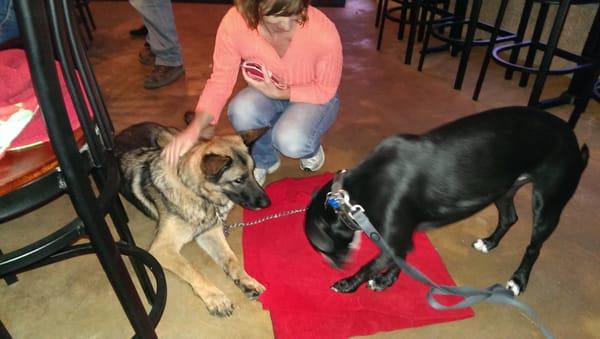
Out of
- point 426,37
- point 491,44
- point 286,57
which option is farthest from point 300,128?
point 426,37

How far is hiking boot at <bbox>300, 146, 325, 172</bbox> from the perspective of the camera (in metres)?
2.71

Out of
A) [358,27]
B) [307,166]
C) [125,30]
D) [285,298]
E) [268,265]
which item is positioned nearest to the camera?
[285,298]

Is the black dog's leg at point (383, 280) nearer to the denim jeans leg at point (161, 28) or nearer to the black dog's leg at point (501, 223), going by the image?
the black dog's leg at point (501, 223)

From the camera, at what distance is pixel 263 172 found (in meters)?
2.67

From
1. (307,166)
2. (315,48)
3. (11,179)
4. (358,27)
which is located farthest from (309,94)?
(358,27)

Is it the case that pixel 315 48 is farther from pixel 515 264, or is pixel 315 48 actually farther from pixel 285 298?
pixel 515 264

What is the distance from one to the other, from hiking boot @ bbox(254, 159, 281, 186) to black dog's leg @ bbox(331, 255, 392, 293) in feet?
3.09

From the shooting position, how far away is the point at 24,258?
0.94 m

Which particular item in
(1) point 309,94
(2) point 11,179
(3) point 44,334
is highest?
(2) point 11,179

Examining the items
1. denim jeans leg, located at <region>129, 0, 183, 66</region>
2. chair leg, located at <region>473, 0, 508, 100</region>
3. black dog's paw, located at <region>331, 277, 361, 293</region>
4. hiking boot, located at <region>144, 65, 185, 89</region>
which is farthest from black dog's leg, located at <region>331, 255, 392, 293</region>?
denim jeans leg, located at <region>129, 0, 183, 66</region>

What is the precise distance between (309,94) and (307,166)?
0.58 m

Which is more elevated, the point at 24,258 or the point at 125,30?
the point at 24,258

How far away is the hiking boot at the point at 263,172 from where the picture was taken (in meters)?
2.63

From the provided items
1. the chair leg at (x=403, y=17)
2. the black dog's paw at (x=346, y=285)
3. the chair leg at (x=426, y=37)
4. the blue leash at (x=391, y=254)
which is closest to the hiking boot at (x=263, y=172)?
the black dog's paw at (x=346, y=285)
